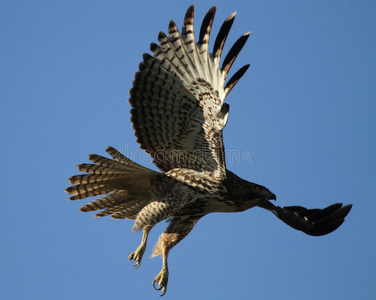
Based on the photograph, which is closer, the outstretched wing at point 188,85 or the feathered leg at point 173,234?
the outstretched wing at point 188,85

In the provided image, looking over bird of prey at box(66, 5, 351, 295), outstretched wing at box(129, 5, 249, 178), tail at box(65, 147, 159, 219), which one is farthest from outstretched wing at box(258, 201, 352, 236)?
tail at box(65, 147, 159, 219)

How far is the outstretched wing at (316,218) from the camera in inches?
403

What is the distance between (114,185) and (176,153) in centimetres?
93

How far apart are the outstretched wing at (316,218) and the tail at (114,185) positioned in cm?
232

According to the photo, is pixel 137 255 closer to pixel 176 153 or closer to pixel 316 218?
pixel 176 153

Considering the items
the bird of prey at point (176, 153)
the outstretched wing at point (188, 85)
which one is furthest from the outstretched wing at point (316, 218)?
the outstretched wing at point (188, 85)

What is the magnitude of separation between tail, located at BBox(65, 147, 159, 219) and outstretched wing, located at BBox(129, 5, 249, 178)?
0.55 meters

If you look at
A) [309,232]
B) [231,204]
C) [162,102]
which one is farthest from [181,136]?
[309,232]

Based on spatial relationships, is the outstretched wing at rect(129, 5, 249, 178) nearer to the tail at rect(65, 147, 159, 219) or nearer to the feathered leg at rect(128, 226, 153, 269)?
the tail at rect(65, 147, 159, 219)

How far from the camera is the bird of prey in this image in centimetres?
832

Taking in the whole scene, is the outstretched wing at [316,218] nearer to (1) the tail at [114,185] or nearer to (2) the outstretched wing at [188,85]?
(2) the outstretched wing at [188,85]

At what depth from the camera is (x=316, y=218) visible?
10.5 metres

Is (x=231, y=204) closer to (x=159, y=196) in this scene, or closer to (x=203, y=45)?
(x=159, y=196)

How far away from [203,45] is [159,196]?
2085 millimetres
